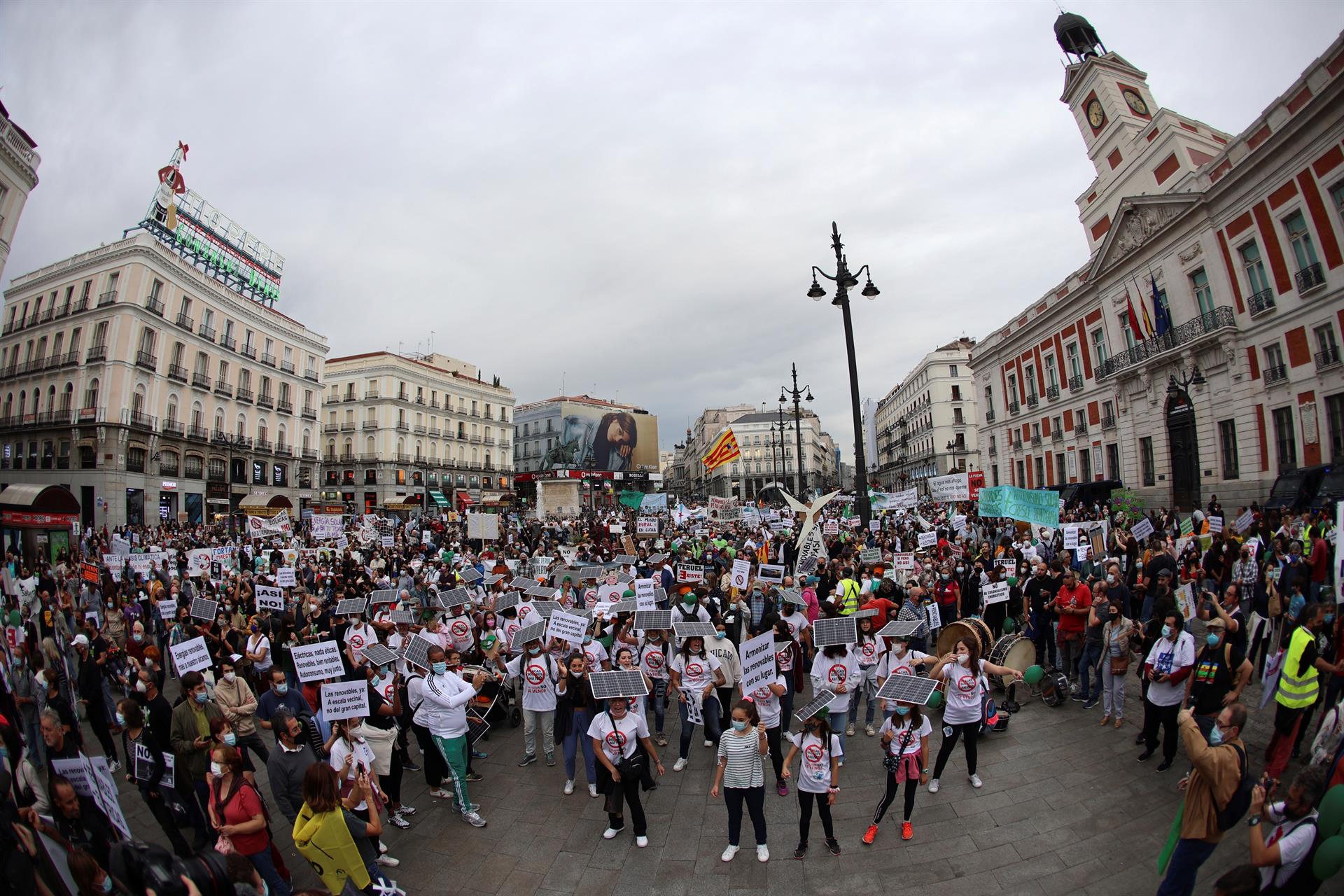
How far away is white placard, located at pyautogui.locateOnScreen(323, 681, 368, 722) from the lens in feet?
17.5

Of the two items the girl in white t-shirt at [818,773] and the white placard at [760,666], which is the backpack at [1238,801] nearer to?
the girl in white t-shirt at [818,773]

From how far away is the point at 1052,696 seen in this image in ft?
27.8

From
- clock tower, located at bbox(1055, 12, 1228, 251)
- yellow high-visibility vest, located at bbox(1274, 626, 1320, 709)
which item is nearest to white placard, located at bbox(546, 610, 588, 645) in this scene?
yellow high-visibility vest, located at bbox(1274, 626, 1320, 709)

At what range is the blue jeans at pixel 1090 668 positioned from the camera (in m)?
8.22

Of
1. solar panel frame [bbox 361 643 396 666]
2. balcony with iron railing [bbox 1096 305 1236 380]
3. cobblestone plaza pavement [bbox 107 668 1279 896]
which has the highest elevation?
balcony with iron railing [bbox 1096 305 1236 380]

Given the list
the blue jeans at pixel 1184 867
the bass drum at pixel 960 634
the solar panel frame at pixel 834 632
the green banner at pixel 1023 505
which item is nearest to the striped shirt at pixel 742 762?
the solar panel frame at pixel 834 632

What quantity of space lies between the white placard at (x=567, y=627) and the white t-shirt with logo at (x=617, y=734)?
1476 mm

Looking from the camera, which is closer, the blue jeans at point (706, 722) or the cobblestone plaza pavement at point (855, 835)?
Answer: the cobblestone plaza pavement at point (855, 835)

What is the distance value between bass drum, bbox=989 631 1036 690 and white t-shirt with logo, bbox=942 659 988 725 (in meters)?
2.63

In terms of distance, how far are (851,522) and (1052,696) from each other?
17.1m

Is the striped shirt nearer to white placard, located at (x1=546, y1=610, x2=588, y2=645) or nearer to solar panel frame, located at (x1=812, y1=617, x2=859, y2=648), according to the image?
solar panel frame, located at (x1=812, y1=617, x2=859, y2=648)

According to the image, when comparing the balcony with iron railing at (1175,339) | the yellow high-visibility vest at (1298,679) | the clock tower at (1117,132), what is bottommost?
the yellow high-visibility vest at (1298,679)

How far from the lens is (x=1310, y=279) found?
20.3 meters

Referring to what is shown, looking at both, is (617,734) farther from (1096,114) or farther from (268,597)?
(1096,114)
